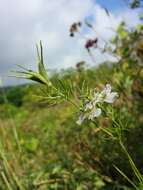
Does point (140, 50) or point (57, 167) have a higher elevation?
point (140, 50)

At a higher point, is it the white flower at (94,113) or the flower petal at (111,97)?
the flower petal at (111,97)

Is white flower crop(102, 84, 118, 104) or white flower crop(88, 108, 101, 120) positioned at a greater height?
white flower crop(102, 84, 118, 104)

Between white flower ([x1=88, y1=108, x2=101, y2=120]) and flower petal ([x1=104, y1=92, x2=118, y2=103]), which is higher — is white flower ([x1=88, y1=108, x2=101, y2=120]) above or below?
below

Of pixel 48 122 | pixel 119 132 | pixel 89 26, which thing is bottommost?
pixel 48 122

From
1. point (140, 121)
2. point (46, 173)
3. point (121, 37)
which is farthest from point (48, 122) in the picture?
point (46, 173)

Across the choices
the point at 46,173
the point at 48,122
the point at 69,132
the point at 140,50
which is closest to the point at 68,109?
the point at 48,122

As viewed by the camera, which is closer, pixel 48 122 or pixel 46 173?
pixel 46 173

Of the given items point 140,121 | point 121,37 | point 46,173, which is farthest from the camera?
point 121,37

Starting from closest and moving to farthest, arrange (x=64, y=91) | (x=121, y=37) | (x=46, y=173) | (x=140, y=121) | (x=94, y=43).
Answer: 1. (x=64, y=91)
2. (x=46, y=173)
3. (x=140, y=121)
4. (x=94, y=43)
5. (x=121, y=37)

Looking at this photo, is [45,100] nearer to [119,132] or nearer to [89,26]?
[119,132]

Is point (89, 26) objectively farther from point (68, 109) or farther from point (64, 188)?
point (68, 109)
